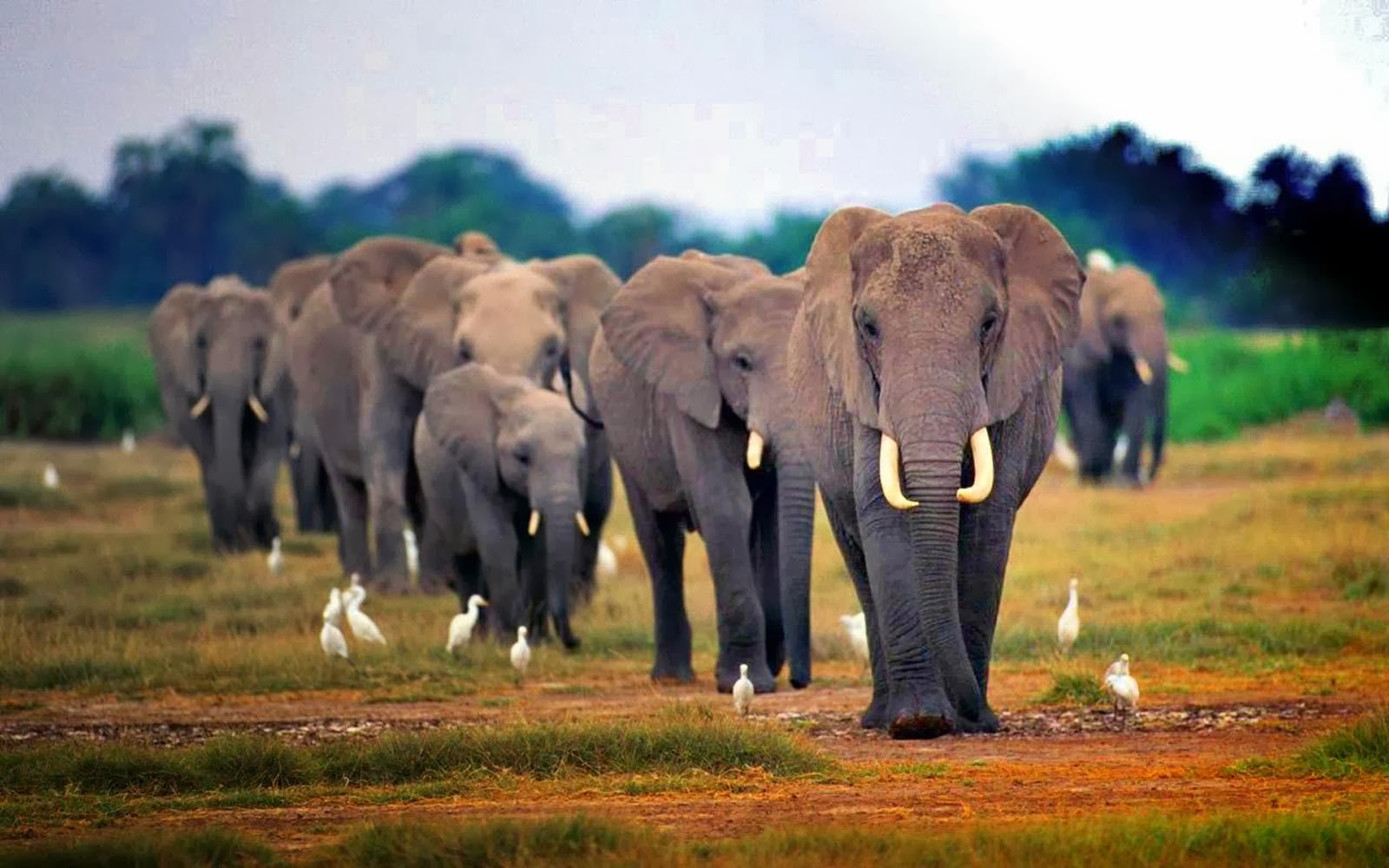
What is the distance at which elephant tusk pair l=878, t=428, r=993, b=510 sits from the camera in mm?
10516

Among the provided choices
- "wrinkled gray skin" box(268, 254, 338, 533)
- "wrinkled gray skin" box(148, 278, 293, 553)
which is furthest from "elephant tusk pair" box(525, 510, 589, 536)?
"wrinkled gray skin" box(268, 254, 338, 533)

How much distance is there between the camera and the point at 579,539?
18.0 metres

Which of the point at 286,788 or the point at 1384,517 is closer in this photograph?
the point at 286,788

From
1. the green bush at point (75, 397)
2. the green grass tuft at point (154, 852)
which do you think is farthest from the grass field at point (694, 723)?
the green bush at point (75, 397)

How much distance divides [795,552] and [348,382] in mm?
9511

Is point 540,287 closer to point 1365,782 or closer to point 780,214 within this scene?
point 1365,782

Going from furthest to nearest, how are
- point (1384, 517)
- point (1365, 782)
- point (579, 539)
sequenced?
point (1384, 517) < point (579, 539) < point (1365, 782)

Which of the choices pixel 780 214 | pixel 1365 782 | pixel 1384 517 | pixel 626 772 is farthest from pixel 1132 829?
pixel 780 214

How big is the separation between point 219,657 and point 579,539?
362cm

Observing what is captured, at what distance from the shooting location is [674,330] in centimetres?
1427

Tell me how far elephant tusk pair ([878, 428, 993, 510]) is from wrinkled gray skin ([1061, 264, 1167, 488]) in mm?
18376

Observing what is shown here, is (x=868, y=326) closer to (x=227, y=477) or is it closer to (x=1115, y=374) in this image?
(x=227, y=477)

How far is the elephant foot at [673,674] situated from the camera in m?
14.5

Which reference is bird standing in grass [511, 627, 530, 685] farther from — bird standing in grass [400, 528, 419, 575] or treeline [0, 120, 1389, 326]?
treeline [0, 120, 1389, 326]
